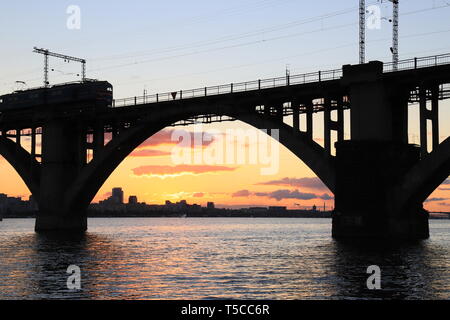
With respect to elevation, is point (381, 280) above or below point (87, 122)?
below

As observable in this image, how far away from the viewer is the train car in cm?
8606

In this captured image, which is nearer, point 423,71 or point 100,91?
point 423,71

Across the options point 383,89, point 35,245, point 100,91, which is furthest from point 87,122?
point 383,89

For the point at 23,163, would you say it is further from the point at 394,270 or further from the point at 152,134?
the point at 394,270

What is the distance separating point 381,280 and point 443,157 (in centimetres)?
2220

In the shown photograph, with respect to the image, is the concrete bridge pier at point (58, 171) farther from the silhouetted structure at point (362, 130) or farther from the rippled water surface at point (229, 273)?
the rippled water surface at point (229, 273)

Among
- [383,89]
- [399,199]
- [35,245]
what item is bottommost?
[35,245]

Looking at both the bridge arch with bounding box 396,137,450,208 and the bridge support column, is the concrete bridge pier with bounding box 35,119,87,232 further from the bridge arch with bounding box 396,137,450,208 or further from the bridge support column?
the bridge arch with bounding box 396,137,450,208

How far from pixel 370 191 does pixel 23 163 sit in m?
53.4

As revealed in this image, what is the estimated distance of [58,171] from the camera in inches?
3440

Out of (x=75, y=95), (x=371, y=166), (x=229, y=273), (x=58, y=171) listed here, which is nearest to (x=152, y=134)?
(x=75, y=95)
